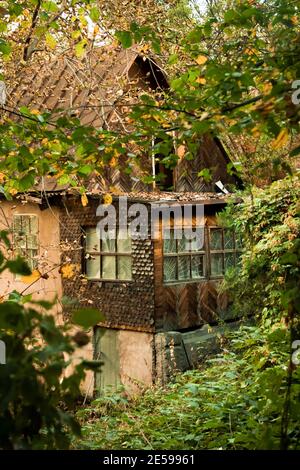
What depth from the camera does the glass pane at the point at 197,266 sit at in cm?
1288

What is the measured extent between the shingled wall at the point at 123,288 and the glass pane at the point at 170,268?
45 cm

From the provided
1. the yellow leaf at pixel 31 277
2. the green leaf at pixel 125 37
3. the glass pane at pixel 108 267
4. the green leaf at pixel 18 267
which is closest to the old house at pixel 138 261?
the glass pane at pixel 108 267

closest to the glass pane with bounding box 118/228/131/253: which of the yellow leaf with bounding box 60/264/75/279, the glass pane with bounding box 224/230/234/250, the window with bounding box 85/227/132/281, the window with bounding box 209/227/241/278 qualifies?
the window with bounding box 85/227/132/281

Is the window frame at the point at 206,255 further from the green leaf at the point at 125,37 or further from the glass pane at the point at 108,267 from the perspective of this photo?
the green leaf at the point at 125,37

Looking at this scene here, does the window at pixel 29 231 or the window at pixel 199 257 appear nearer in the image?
the window at pixel 199 257

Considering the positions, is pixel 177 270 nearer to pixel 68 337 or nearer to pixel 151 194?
pixel 151 194

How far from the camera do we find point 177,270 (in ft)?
40.7

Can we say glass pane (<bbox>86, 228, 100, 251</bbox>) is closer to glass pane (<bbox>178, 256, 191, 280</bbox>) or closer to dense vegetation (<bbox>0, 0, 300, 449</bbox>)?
glass pane (<bbox>178, 256, 191, 280</bbox>)

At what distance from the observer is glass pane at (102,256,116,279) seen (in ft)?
41.4

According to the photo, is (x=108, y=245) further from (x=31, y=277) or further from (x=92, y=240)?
(x=31, y=277)

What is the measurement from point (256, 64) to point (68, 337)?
102 inches

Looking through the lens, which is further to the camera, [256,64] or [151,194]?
[151,194]

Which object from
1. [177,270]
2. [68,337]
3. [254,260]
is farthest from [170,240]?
[68,337]

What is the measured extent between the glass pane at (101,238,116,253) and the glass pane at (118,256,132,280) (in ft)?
0.92
